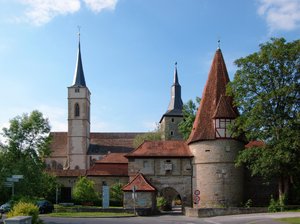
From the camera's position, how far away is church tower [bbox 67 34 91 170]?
293 ft

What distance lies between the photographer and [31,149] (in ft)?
189

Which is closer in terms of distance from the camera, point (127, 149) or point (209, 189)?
point (209, 189)

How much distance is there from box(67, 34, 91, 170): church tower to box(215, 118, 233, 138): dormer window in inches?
1986

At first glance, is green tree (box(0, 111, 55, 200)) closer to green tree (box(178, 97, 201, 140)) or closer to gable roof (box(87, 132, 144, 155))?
green tree (box(178, 97, 201, 140))

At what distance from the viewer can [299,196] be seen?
40.2 meters

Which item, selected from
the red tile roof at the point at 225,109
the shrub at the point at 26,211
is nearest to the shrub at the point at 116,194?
the red tile roof at the point at 225,109

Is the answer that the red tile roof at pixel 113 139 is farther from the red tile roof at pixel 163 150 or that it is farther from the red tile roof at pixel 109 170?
the red tile roof at pixel 163 150

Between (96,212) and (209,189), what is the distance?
982 centimetres

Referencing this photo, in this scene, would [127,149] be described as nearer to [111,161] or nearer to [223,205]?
[111,161]

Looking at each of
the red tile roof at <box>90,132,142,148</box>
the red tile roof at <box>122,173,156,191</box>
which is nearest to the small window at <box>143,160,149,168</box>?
the red tile roof at <box>122,173,156,191</box>

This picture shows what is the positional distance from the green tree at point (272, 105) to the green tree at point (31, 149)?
73.7ft

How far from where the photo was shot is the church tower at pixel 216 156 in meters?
41.5

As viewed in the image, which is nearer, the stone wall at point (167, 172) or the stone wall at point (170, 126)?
the stone wall at point (167, 172)

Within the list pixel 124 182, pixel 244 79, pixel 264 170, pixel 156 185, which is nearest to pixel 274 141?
pixel 264 170
